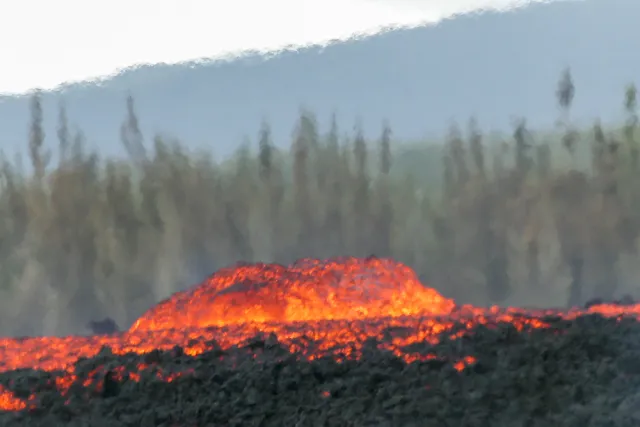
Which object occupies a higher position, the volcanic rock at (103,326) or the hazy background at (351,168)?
the hazy background at (351,168)

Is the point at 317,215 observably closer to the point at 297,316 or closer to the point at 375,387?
the point at 297,316

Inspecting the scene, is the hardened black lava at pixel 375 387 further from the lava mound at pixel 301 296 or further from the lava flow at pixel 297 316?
the lava mound at pixel 301 296

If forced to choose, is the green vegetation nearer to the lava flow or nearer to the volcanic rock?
the volcanic rock

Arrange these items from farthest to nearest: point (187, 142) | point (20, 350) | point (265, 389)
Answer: point (187, 142)
point (20, 350)
point (265, 389)

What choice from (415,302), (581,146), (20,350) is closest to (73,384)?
(20,350)

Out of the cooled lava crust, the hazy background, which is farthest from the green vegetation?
the cooled lava crust

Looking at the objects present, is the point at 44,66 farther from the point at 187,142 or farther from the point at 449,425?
the point at 449,425

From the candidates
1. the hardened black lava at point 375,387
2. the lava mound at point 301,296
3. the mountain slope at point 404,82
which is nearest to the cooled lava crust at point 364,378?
the hardened black lava at point 375,387
